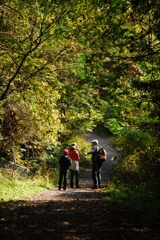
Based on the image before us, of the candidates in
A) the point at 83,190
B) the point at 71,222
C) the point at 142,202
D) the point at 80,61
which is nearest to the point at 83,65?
the point at 80,61

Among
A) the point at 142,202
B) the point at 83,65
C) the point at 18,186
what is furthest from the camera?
the point at 18,186

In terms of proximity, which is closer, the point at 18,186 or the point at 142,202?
the point at 142,202

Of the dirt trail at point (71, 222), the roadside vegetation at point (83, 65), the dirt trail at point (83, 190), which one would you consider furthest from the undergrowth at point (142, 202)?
the dirt trail at point (83, 190)

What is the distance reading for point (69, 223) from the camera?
6.26 metres

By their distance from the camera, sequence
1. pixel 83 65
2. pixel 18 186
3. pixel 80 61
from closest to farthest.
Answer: pixel 83 65
pixel 80 61
pixel 18 186

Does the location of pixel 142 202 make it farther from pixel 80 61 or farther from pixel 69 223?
pixel 80 61

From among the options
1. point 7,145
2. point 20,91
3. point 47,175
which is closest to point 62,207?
point 20,91

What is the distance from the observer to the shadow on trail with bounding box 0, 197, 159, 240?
538 cm

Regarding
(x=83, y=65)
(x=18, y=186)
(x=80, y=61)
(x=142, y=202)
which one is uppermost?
(x=80, y=61)

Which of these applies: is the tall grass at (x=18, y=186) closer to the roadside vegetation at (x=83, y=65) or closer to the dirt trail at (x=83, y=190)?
the roadside vegetation at (x=83, y=65)

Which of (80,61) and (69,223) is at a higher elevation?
(80,61)

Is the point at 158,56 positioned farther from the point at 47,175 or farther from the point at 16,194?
the point at 47,175

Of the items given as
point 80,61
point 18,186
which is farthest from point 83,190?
point 80,61

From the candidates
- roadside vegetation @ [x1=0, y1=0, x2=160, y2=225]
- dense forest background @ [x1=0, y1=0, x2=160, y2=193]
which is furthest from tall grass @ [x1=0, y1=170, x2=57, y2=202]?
dense forest background @ [x1=0, y1=0, x2=160, y2=193]
